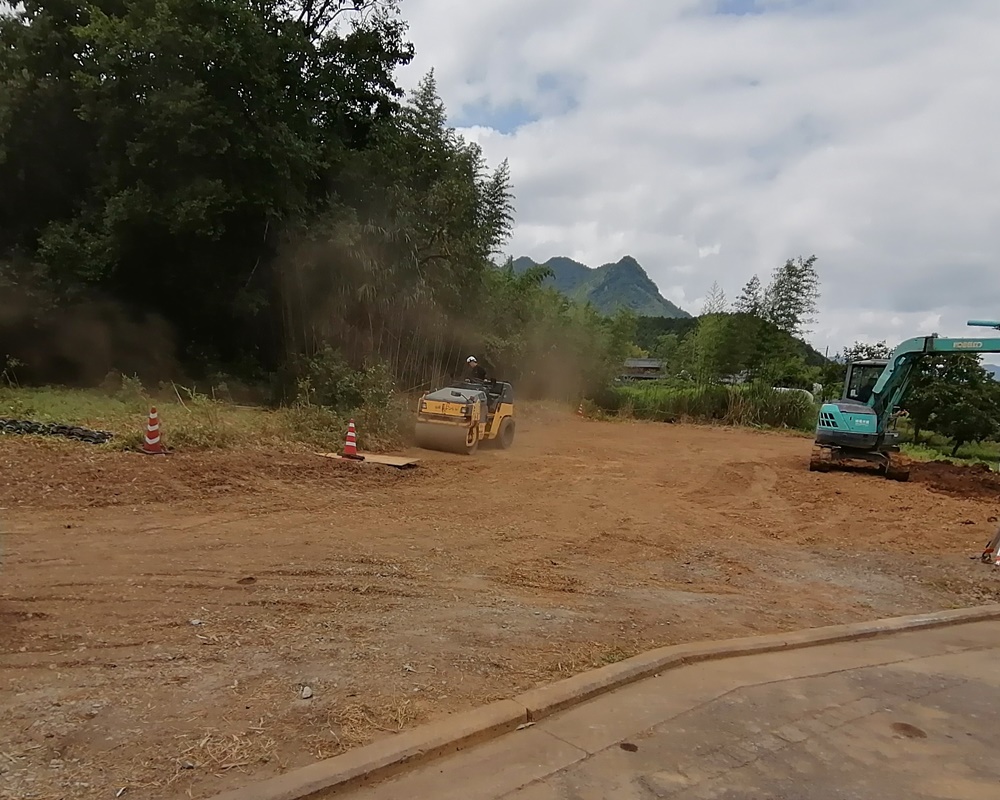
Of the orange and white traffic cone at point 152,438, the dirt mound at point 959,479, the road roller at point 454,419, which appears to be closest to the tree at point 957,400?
the dirt mound at point 959,479

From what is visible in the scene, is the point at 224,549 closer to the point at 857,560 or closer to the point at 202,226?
the point at 857,560

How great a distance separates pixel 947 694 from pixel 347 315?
1627cm

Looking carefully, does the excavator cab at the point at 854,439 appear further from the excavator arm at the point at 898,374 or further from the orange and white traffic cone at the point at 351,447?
the orange and white traffic cone at the point at 351,447

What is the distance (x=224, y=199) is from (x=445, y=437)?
7.48 m

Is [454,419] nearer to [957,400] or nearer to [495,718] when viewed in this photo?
[495,718]

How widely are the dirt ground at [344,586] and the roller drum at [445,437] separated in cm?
143

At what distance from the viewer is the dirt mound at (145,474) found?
25.8 ft

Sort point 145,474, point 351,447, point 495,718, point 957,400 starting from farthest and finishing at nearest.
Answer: point 957,400
point 351,447
point 145,474
point 495,718

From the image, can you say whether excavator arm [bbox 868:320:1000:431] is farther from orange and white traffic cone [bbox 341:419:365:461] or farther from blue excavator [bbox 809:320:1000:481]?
orange and white traffic cone [bbox 341:419:365:461]

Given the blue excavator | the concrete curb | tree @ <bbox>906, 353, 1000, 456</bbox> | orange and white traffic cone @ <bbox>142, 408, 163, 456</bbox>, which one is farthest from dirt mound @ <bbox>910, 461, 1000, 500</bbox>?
orange and white traffic cone @ <bbox>142, 408, 163, 456</bbox>

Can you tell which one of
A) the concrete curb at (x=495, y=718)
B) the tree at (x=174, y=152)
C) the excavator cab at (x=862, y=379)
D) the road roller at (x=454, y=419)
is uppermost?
the tree at (x=174, y=152)

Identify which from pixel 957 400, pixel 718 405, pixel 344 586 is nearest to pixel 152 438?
pixel 344 586

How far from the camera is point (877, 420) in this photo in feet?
45.3

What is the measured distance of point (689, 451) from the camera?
59.7 ft
